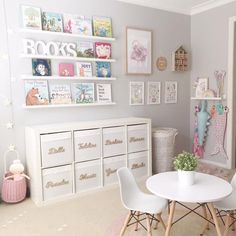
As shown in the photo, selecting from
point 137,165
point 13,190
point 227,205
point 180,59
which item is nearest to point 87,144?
point 137,165

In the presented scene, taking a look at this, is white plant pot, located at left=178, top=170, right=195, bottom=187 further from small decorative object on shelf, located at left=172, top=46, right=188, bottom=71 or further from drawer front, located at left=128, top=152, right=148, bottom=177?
small decorative object on shelf, located at left=172, top=46, right=188, bottom=71

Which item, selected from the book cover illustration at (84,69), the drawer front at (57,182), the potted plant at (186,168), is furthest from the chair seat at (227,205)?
the book cover illustration at (84,69)

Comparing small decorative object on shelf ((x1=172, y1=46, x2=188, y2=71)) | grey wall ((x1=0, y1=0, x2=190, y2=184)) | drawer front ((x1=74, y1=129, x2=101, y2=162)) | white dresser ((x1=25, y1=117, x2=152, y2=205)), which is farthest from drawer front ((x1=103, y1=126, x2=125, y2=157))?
small decorative object on shelf ((x1=172, y1=46, x2=188, y2=71))

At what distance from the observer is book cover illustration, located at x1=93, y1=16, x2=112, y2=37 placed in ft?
12.0

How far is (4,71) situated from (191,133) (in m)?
3.25

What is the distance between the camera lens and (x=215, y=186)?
80.6 inches

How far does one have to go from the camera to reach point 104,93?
12.5ft

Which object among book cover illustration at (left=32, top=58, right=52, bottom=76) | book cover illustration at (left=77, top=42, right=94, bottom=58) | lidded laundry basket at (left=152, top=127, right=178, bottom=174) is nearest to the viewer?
book cover illustration at (left=32, top=58, right=52, bottom=76)

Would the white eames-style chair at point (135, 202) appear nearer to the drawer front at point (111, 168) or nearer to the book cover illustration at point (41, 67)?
the drawer front at point (111, 168)

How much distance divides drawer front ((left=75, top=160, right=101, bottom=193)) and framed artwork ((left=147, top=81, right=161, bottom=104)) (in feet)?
4.87

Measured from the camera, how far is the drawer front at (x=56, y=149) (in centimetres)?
295

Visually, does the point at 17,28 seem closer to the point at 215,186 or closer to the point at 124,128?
the point at 124,128

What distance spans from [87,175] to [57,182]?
380mm

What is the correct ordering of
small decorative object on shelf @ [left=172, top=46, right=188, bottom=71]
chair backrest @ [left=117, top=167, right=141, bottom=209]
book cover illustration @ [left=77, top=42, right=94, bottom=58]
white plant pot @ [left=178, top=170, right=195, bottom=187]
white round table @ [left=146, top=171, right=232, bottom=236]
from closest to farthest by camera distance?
white round table @ [left=146, top=171, right=232, bottom=236]
white plant pot @ [left=178, top=170, right=195, bottom=187]
chair backrest @ [left=117, top=167, right=141, bottom=209]
book cover illustration @ [left=77, top=42, right=94, bottom=58]
small decorative object on shelf @ [left=172, top=46, right=188, bottom=71]
